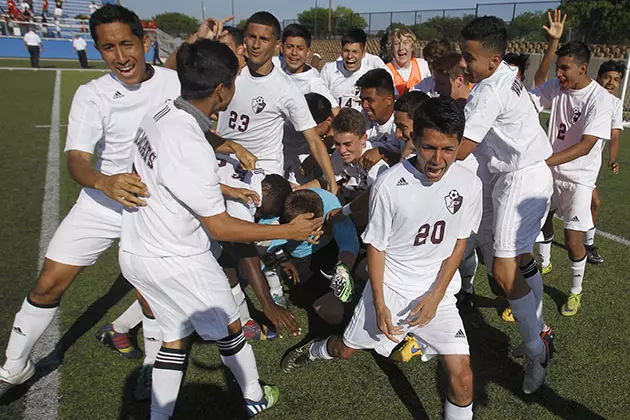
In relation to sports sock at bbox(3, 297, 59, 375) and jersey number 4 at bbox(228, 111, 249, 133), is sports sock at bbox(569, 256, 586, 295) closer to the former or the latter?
jersey number 4 at bbox(228, 111, 249, 133)

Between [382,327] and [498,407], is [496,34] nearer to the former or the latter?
[382,327]

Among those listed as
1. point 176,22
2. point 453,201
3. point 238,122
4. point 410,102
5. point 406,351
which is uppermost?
point 176,22

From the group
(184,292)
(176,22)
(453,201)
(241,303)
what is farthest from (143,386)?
(176,22)

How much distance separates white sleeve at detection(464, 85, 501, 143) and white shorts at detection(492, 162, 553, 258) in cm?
53

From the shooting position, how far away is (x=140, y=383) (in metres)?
3.23

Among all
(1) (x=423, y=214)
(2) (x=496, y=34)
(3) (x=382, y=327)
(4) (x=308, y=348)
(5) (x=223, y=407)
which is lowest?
(5) (x=223, y=407)

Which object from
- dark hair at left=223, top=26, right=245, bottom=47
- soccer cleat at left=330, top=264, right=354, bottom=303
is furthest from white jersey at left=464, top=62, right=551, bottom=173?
dark hair at left=223, top=26, right=245, bottom=47

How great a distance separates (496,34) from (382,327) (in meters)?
1.99

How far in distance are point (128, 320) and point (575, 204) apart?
13.2ft

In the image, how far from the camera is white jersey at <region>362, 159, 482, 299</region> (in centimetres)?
274

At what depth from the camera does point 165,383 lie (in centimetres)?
260

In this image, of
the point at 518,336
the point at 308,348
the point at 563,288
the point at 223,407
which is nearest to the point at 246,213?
the point at 308,348

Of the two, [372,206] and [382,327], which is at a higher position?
[372,206]

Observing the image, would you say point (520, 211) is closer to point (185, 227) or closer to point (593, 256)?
point (185, 227)
